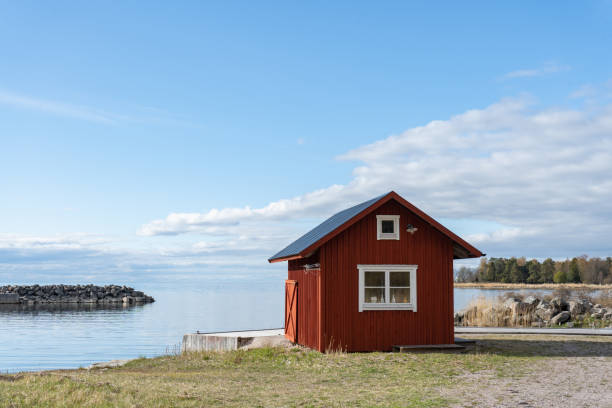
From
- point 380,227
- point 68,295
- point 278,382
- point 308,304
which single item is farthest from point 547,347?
point 68,295

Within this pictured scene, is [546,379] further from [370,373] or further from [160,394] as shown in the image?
[160,394]

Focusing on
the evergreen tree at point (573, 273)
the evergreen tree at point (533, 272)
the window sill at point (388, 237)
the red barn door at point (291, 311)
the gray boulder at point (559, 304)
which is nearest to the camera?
the window sill at point (388, 237)

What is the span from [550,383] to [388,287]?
6.66 meters

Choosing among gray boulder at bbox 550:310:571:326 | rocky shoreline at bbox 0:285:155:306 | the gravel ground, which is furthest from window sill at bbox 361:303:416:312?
rocky shoreline at bbox 0:285:155:306

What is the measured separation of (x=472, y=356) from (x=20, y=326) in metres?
45.6

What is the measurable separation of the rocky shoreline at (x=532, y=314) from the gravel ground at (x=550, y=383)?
365 inches

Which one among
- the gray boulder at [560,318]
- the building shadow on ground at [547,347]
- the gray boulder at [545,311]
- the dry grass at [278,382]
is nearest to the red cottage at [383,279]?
the dry grass at [278,382]

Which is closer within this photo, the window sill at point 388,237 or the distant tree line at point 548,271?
the window sill at point 388,237

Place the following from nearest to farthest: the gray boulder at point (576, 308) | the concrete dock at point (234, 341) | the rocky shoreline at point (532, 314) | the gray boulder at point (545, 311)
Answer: the concrete dock at point (234, 341)
the rocky shoreline at point (532, 314)
the gray boulder at point (545, 311)
the gray boulder at point (576, 308)

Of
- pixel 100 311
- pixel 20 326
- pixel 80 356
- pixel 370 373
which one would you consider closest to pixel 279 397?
pixel 370 373

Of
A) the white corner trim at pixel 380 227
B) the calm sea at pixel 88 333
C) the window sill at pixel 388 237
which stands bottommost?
the calm sea at pixel 88 333

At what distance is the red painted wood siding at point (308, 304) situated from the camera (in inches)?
775

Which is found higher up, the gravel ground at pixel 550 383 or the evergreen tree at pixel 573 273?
the evergreen tree at pixel 573 273

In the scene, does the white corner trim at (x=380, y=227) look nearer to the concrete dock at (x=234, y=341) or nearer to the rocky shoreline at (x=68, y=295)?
the concrete dock at (x=234, y=341)
